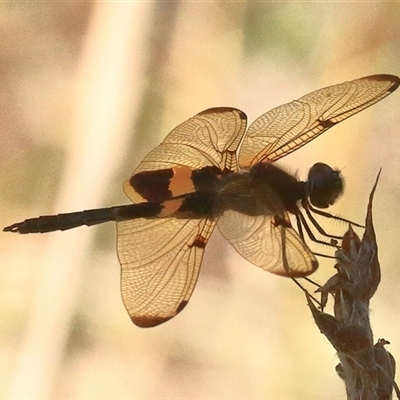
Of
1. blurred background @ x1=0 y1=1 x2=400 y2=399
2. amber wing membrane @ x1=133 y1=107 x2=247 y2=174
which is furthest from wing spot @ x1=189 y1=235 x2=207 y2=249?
blurred background @ x1=0 y1=1 x2=400 y2=399

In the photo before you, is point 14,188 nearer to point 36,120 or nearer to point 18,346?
point 36,120

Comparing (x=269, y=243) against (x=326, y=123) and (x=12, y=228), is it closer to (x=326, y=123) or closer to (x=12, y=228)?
(x=326, y=123)

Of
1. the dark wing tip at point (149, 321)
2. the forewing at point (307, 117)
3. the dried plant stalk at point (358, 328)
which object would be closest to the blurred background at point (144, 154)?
the forewing at point (307, 117)

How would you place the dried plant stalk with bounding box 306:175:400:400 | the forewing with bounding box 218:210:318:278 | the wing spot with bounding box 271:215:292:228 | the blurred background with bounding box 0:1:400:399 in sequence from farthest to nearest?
1. the blurred background with bounding box 0:1:400:399
2. the wing spot with bounding box 271:215:292:228
3. the forewing with bounding box 218:210:318:278
4. the dried plant stalk with bounding box 306:175:400:400

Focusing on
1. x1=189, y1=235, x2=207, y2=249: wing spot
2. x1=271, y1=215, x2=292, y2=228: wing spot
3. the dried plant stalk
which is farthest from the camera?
x1=189, y1=235, x2=207, y2=249: wing spot

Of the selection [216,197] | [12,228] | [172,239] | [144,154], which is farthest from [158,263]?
[144,154]

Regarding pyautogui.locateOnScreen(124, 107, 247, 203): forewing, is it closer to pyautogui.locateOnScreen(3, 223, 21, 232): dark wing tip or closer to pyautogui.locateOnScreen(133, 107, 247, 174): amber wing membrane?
pyautogui.locateOnScreen(133, 107, 247, 174): amber wing membrane

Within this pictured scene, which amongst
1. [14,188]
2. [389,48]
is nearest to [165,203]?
[14,188]

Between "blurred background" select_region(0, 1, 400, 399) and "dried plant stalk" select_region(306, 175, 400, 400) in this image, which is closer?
"dried plant stalk" select_region(306, 175, 400, 400)
